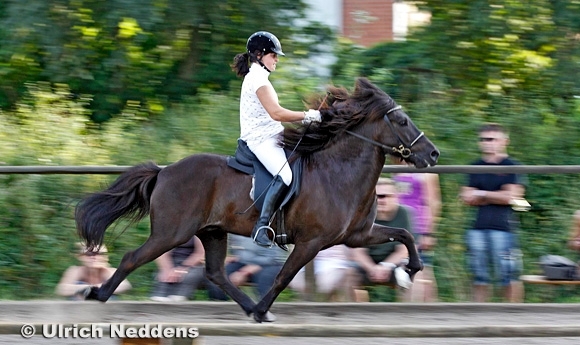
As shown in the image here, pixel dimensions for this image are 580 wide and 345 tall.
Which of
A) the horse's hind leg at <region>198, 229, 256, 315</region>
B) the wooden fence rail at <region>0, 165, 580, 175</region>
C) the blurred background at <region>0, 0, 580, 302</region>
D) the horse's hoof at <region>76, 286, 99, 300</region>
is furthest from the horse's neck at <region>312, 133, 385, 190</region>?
the blurred background at <region>0, 0, 580, 302</region>

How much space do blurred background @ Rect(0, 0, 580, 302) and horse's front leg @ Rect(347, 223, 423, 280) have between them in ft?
10.8

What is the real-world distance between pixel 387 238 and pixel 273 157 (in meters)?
1.03

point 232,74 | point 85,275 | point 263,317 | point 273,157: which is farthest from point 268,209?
point 232,74

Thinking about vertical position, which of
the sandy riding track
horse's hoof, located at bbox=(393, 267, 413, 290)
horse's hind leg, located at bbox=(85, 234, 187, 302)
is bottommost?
the sandy riding track

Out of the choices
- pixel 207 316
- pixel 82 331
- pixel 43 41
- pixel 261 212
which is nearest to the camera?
pixel 82 331

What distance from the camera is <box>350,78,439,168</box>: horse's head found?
670 centimetres

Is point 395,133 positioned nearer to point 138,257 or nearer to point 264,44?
point 264,44

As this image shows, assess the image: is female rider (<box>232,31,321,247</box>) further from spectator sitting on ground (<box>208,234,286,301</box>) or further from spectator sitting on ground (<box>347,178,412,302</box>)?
spectator sitting on ground (<box>347,178,412,302</box>)

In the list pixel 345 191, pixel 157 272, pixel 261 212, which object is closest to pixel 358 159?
pixel 345 191

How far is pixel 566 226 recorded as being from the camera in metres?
Answer: 8.01

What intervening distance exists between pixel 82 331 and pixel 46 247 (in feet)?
6.87

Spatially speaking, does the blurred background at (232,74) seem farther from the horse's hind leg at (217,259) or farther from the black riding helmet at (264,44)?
the black riding helmet at (264,44)

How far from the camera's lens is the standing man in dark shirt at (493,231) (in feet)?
25.2

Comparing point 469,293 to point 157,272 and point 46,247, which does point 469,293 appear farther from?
point 46,247
